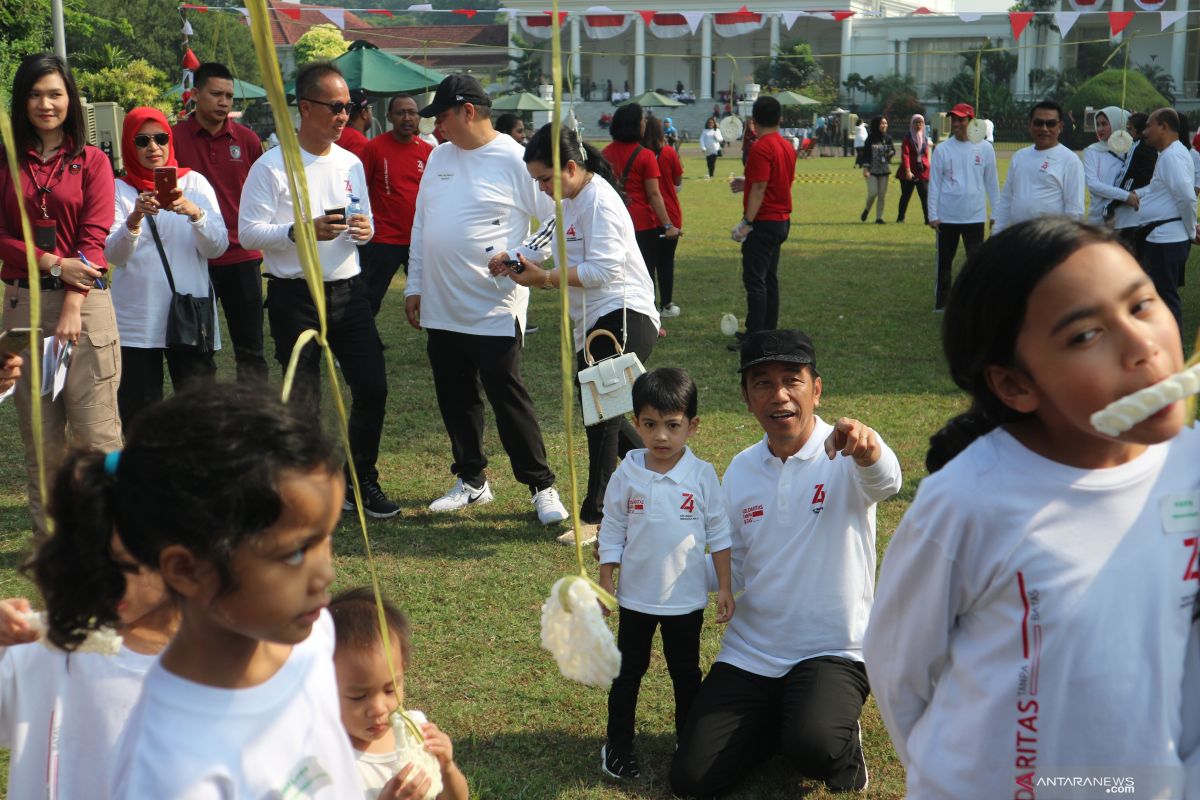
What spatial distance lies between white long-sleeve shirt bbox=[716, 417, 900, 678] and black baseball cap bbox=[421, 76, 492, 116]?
2.59m

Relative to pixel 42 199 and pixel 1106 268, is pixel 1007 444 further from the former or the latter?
pixel 42 199

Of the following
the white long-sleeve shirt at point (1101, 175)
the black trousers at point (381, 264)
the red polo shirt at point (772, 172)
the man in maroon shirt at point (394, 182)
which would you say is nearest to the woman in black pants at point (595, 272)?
A: the man in maroon shirt at point (394, 182)

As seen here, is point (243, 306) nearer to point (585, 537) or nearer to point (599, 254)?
point (599, 254)

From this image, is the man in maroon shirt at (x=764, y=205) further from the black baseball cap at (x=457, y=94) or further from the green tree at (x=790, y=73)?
the green tree at (x=790, y=73)

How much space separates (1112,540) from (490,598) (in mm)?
3455

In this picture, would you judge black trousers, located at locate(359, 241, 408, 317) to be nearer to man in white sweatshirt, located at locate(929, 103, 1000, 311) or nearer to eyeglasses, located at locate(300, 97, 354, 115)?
eyeglasses, located at locate(300, 97, 354, 115)

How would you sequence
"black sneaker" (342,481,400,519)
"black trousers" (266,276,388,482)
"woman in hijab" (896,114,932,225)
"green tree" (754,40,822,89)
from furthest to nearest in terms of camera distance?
"green tree" (754,40,822,89)
"woman in hijab" (896,114,932,225)
"black sneaker" (342,481,400,519)
"black trousers" (266,276,388,482)

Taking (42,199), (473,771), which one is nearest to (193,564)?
(473,771)

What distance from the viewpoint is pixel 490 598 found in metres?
4.94

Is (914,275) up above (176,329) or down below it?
below

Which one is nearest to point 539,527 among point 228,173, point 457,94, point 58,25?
point 457,94

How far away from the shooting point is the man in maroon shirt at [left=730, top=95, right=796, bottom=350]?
917cm

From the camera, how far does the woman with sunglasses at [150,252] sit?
18.0 feet

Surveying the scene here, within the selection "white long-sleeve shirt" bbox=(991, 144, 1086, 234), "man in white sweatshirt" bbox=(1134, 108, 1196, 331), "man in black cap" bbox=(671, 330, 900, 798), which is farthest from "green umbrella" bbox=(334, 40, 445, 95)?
"man in black cap" bbox=(671, 330, 900, 798)
